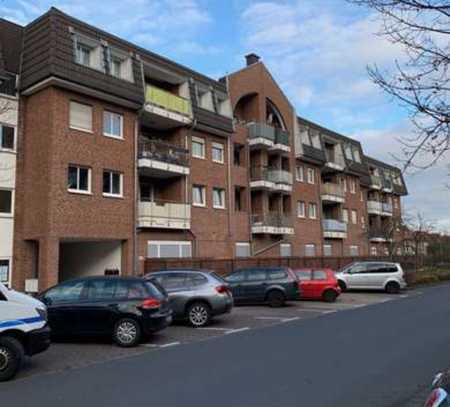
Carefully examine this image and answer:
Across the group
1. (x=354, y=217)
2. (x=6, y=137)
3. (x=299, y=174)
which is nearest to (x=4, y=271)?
(x=6, y=137)

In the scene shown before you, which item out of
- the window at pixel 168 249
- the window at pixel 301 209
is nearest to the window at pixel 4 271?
the window at pixel 168 249

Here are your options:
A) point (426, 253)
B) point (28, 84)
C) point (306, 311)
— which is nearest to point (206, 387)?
point (306, 311)

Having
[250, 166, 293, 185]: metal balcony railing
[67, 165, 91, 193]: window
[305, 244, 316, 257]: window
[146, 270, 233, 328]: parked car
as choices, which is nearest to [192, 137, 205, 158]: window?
[250, 166, 293, 185]: metal balcony railing

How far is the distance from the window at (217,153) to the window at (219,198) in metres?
1.74

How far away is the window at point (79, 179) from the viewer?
23.0 metres

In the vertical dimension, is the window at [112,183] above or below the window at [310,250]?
above

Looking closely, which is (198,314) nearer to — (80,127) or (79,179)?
(79,179)

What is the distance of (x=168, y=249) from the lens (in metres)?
27.7

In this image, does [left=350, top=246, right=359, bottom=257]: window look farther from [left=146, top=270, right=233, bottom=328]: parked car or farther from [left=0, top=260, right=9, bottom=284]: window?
[left=146, top=270, right=233, bottom=328]: parked car

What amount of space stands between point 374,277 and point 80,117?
1688 cm

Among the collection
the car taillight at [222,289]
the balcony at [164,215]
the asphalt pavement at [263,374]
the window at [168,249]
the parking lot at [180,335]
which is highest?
the balcony at [164,215]

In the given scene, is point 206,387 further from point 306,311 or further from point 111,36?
point 111,36

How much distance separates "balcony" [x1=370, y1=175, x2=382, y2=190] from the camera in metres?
56.5

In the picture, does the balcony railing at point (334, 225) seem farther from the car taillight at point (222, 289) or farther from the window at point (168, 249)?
the car taillight at point (222, 289)
